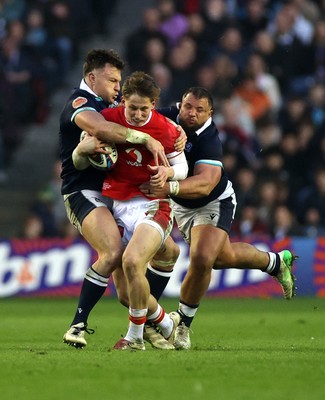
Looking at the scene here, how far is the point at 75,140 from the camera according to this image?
10.2 meters

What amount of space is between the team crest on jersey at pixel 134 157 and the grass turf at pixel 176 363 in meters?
1.48

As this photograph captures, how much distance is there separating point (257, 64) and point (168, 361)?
1207 centimetres

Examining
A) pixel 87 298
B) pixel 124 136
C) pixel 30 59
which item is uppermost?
pixel 124 136

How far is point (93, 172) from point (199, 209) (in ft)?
4.07

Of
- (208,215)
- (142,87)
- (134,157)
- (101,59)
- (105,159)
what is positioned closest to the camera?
(142,87)

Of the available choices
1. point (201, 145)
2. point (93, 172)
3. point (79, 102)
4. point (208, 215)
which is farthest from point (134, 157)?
point (208, 215)

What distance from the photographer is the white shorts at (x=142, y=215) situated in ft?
31.4

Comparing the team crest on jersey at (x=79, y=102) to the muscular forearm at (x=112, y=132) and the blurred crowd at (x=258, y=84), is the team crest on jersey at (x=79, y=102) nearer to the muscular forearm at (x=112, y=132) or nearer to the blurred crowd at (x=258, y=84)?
the muscular forearm at (x=112, y=132)

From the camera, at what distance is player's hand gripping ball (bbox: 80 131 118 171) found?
9578mm

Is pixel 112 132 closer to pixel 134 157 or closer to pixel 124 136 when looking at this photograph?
pixel 124 136

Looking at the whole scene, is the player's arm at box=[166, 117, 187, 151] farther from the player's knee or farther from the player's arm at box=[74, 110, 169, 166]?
the player's knee

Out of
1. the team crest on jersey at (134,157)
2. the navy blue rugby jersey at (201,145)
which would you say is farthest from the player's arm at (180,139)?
the navy blue rugby jersey at (201,145)

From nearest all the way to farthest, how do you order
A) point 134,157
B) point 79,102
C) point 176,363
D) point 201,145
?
point 176,363, point 134,157, point 79,102, point 201,145

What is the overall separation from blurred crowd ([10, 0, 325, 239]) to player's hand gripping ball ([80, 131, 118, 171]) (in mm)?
9312
